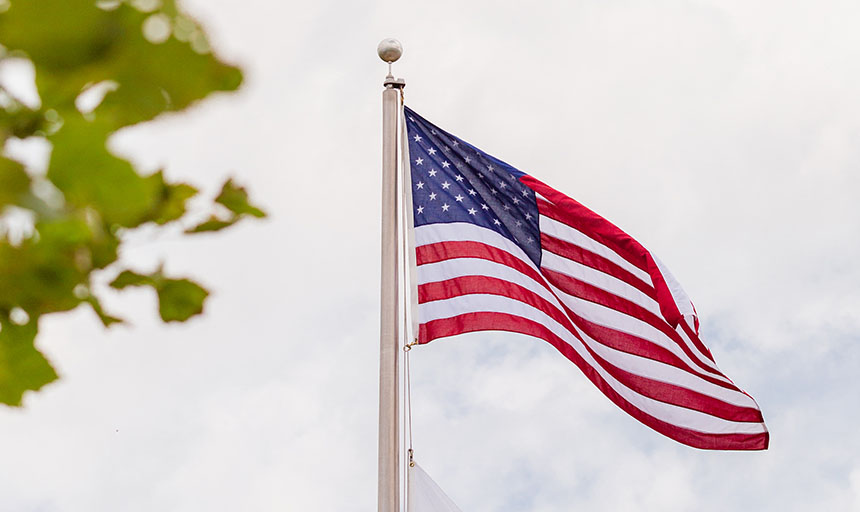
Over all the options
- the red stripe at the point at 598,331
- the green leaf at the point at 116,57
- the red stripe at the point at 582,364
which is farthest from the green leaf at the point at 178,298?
the red stripe at the point at 598,331

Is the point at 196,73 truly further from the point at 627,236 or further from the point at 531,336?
the point at 627,236

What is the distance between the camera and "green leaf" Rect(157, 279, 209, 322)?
620 millimetres

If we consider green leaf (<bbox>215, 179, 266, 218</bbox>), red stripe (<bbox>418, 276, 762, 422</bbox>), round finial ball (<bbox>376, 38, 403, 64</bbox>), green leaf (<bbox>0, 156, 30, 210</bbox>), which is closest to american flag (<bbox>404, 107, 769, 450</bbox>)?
red stripe (<bbox>418, 276, 762, 422</bbox>)

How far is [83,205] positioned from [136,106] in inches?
2.1

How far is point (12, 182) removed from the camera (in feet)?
1.23

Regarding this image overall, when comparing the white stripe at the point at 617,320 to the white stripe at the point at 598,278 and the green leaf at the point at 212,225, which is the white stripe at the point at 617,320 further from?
the green leaf at the point at 212,225

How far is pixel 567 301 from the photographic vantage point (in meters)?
6.04

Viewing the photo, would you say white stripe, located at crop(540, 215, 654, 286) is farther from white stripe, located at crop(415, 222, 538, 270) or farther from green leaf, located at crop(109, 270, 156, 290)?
green leaf, located at crop(109, 270, 156, 290)

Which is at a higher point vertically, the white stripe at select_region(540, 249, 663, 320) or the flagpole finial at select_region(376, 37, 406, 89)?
the flagpole finial at select_region(376, 37, 406, 89)

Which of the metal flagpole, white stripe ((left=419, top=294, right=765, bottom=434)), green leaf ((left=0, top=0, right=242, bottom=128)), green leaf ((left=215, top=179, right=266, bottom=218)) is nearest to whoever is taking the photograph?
green leaf ((left=0, top=0, right=242, bottom=128))

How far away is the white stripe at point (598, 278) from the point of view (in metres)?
6.03

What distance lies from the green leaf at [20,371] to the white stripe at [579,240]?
5.53m

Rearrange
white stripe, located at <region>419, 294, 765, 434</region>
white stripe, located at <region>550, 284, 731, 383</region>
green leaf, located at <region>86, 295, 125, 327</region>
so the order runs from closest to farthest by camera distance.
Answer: green leaf, located at <region>86, 295, 125, 327</region> → white stripe, located at <region>419, 294, 765, 434</region> → white stripe, located at <region>550, 284, 731, 383</region>

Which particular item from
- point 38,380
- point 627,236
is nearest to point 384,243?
point 627,236
